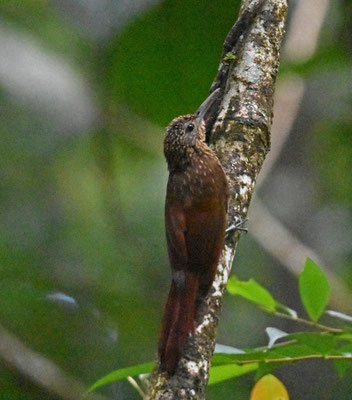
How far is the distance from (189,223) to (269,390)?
76 centimetres

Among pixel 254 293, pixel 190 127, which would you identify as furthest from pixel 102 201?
pixel 254 293

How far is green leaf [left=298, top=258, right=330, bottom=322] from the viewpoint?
2.29 meters

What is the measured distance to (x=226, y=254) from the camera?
2.66m

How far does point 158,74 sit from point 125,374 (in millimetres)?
910

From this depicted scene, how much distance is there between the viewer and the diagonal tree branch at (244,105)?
2666 mm

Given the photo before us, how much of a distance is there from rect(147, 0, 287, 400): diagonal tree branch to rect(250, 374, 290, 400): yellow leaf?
0.85 feet

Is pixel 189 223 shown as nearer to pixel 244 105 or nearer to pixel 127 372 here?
pixel 244 105

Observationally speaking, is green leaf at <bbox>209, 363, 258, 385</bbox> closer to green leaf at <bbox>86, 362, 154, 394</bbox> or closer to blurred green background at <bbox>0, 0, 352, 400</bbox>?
green leaf at <bbox>86, 362, 154, 394</bbox>

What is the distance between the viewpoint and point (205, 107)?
302cm

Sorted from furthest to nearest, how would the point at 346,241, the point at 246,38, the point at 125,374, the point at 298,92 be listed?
the point at 346,241 → the point at 298,92 → the point at 246,38 → the point at 125,374

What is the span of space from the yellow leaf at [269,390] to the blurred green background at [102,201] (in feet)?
3.28

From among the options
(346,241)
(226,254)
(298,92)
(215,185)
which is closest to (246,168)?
(215,185)

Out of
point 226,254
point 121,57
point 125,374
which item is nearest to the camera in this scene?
point 125,374

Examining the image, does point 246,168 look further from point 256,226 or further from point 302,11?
point 302,11
